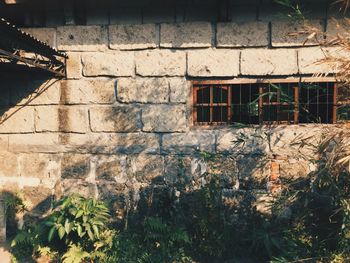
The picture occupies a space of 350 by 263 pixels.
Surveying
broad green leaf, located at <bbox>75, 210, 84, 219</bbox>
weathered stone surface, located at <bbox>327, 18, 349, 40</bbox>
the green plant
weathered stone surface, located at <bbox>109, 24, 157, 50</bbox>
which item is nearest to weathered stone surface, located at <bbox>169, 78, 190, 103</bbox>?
weathered stone surface, located at <bbox>109, 24, 157, 50</bbox>

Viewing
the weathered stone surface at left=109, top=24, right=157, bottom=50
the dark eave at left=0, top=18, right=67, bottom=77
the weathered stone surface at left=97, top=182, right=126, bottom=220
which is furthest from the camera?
the weathered stone surface at left=97, top=182, right=126, bottom=220

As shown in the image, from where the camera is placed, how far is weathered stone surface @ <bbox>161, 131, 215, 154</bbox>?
14.5 feet

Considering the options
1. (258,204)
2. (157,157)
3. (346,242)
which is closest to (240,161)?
(258,204)

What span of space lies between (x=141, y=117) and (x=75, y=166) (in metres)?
1.24

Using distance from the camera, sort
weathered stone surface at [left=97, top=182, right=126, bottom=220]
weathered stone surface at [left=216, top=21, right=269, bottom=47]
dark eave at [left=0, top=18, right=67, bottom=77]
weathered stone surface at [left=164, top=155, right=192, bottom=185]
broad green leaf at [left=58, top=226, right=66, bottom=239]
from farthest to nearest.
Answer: weathered stone surface at [left=97, top=182, right=126, bottom=220] < weathered stone surface at [left=164, top=155, right=192, bottom=185] < weathered stone surface at [left=216, top=21, right=269, bottom=47] < broad green leaf at [left=58, top=226, right=66, bottom=239] < dark eave at [left=0, top=18, right=67, bottom=77]

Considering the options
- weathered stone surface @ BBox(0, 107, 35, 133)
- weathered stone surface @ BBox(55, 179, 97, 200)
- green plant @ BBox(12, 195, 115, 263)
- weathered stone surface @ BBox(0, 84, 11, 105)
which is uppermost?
weathered stone surface @ BBox(0, 84, 11, 105)

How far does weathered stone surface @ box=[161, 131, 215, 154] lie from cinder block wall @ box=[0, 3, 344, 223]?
1cm

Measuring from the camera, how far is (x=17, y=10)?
14.5 feet

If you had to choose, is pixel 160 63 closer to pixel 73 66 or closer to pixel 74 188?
pixel 73 66

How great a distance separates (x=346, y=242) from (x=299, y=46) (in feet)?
8.28

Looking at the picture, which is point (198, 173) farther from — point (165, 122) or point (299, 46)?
point (299, 46)

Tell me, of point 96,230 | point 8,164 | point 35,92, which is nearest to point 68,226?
point 96,230

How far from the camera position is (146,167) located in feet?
14.8

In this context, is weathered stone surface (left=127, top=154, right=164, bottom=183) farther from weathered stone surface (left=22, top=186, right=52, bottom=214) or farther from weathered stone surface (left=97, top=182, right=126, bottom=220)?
weathered stone surface (left=22, top=186, right=52, bottom=214)
